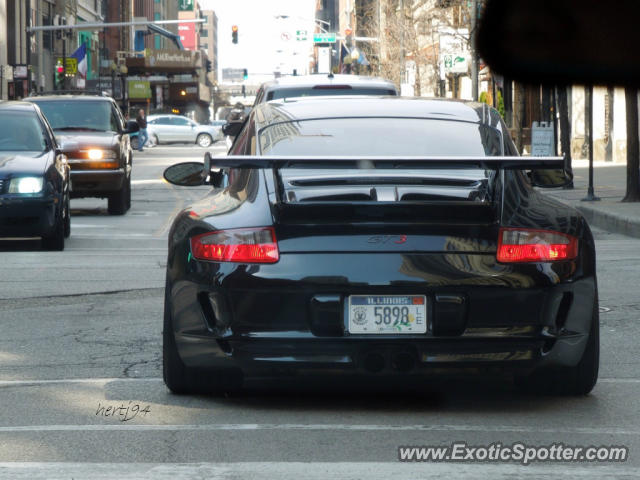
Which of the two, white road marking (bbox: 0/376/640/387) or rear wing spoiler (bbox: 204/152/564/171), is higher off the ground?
rear wing spoiler (bbox: 204/152/564/171)

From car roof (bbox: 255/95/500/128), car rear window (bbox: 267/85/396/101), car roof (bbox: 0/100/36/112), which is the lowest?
car roof (bbox: 255/95/500/128)

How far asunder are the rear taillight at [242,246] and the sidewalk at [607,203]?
1167cm

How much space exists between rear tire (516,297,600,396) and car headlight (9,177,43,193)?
8594mm

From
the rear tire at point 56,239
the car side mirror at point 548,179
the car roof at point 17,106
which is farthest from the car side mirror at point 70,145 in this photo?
the car side mirror at point 548,179

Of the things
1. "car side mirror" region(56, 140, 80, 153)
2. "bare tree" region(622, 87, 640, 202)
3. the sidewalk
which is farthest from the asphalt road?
"bare tree" region(622, 87, 640, 202)

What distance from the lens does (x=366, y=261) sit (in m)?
5.90

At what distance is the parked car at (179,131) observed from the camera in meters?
70.4

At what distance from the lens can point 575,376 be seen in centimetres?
632

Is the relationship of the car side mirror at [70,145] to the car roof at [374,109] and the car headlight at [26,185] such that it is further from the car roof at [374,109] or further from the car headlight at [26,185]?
the car roof at [374,109]

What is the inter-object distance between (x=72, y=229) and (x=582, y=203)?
314 inches

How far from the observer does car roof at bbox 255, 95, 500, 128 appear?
7.07 metres

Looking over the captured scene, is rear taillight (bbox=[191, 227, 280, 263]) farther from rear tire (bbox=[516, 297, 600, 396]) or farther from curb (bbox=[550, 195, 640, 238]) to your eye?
curb (bbox=[550, 195, 640, 238])

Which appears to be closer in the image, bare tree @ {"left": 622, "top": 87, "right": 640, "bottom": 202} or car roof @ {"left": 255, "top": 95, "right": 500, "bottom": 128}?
car roof @ {"left": 255, "top": 95, "right": 500, "bottom": 128}

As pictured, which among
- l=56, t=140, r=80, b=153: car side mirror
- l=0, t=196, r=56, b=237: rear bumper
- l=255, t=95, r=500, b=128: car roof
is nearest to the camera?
l=255, t=95, r=500, b=128: car roof
